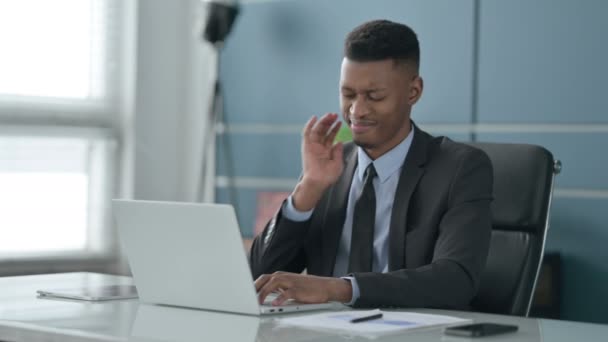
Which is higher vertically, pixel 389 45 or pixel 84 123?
pixel 389 45

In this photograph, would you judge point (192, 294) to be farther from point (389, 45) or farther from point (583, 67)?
point (583, 67)

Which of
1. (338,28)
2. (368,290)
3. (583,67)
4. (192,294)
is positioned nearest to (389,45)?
(368,290)

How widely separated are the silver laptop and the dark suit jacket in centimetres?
18

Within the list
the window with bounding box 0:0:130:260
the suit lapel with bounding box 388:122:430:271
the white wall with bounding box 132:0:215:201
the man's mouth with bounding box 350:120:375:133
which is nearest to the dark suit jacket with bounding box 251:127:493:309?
the suit lapel with bounding box 388:122:430:271

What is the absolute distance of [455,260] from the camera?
2053 millimetres

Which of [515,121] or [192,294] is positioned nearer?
[192,294]

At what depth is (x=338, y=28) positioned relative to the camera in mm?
4312

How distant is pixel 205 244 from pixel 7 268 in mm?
2829

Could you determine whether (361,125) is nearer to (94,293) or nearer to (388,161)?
(388,161)

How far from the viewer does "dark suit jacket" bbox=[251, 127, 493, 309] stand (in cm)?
195

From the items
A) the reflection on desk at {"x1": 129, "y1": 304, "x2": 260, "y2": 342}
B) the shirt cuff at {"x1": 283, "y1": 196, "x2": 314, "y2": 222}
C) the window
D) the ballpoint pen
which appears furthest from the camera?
the window

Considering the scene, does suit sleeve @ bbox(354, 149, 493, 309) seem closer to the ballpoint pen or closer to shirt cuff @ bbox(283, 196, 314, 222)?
the ballpoint pen

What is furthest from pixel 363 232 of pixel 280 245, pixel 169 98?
pixel 169 98

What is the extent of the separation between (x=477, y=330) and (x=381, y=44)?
95cm
